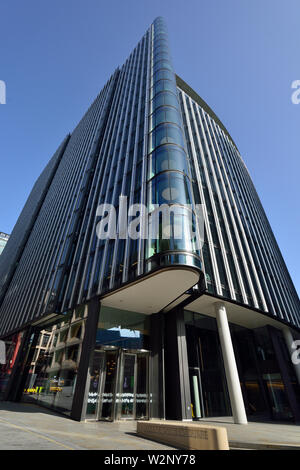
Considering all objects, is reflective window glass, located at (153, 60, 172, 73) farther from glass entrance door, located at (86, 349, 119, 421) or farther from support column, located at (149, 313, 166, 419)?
glass entrance door, located at (86, 349, 119, 421)

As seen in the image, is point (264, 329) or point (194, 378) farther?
point (264, 329)

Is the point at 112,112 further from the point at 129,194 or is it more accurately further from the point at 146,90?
the point at 129,194

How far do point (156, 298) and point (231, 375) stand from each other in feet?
23.5

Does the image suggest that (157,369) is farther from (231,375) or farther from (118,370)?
(231,375)

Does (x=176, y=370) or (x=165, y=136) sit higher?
(x=165, y=136)

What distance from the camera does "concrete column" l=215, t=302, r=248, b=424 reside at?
A: 1497cm

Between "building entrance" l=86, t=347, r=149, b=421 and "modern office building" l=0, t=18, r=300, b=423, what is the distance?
0.23 ft

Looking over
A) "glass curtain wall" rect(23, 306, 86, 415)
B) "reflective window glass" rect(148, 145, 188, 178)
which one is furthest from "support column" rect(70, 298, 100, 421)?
"reflective window glass" rect(148, 145, 188, 178)

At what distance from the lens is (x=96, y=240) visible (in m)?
20.7

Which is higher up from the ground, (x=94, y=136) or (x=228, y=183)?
(x=94, y=136)

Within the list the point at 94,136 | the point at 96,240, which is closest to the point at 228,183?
the point at 96,240

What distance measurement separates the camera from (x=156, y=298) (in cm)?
1628

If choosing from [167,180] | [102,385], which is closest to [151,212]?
[167,180]
